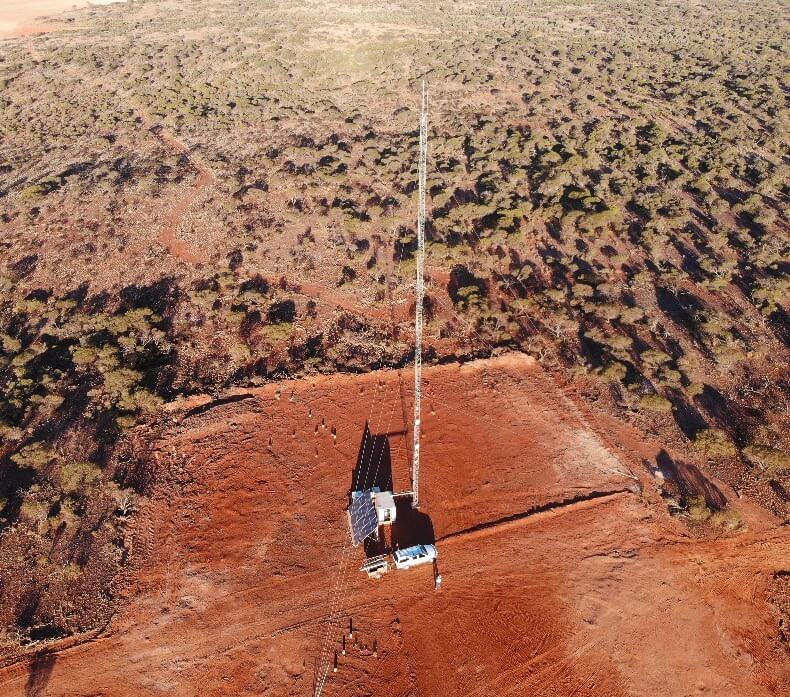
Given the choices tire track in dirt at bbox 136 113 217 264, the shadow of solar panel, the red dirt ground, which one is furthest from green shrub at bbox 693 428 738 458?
tire track in dirt at bbox 136 113 217 264

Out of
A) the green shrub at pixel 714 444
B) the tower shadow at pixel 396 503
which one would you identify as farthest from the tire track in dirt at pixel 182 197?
the green shrub at pixel 714 444


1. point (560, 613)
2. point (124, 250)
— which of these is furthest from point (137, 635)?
point (124, 250)

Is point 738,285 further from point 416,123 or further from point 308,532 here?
point 416,123

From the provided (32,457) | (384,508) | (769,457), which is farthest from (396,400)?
(32,457)

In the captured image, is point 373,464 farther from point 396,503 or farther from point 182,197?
point 182,197

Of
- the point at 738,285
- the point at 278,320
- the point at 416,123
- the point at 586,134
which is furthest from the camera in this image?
the point at 416,123

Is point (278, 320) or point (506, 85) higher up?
point (506, 85)
